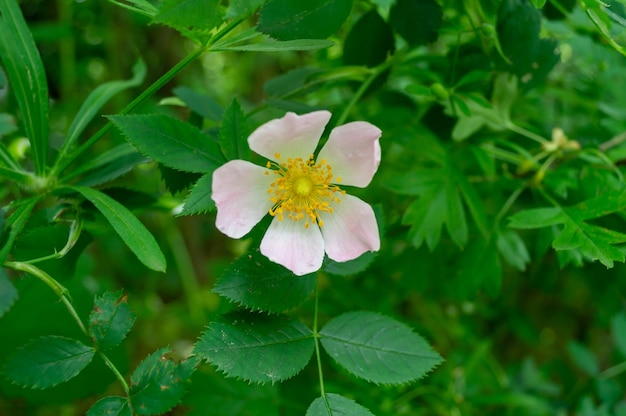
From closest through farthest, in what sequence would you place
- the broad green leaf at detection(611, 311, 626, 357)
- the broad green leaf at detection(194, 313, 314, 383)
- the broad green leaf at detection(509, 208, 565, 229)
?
the broad green leaf at detection(194, 313, 314, 383), the broad green leaf at detection(509, 208, 565, 229), the broad green leaf at detection(611, 311, 626, 357)

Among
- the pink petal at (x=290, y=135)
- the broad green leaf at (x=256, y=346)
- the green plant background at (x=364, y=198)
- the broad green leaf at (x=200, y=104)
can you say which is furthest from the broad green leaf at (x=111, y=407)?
the broad green leaf at (x=200, y=104)

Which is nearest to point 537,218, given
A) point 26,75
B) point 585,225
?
point 585,225

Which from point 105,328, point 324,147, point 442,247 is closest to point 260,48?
point 324,147

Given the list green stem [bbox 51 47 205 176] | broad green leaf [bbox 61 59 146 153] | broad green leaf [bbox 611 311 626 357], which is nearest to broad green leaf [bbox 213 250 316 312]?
green stem [bbox 51 47 205 176]

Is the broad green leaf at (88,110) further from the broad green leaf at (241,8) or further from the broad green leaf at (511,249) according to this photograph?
the broad green leaf at (511,249)

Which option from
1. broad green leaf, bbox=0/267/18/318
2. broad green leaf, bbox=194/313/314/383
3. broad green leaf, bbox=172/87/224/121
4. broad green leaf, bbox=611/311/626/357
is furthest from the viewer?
broad green leaf, bbox=611/311/626/357

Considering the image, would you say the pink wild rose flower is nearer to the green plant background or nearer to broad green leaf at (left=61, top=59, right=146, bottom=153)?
the green plant background

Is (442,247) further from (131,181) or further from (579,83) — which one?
(131,181)
